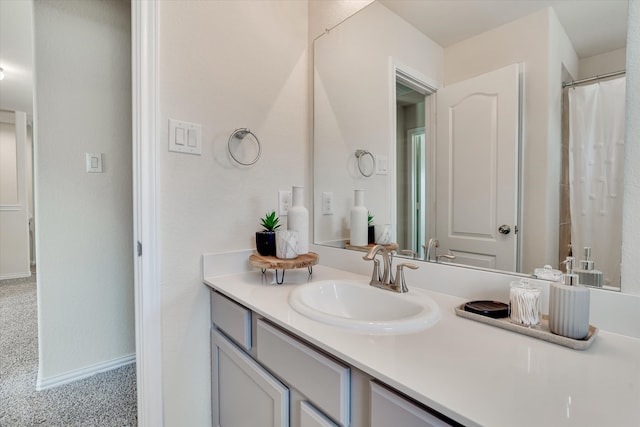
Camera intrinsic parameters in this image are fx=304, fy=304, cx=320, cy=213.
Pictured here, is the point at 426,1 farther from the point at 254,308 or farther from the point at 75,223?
the point at 75,223

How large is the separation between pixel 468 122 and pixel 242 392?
46.4 inches

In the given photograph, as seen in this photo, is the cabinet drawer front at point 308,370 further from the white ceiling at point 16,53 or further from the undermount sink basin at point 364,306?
the white ceiling at point 16,53

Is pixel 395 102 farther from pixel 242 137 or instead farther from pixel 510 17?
pixel 242 137

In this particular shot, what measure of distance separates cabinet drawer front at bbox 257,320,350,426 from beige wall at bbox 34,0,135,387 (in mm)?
1507

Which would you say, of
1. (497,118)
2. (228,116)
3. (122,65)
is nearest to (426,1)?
(497,118)

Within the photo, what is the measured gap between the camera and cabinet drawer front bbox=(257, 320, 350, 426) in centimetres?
65

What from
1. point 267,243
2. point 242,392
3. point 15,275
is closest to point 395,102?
point 267,243

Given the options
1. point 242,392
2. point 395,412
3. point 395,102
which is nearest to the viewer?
point 395,412

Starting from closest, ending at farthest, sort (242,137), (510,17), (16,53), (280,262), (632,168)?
(632,168) < (510,17) < (280,262) < (242,137) < (16,53)

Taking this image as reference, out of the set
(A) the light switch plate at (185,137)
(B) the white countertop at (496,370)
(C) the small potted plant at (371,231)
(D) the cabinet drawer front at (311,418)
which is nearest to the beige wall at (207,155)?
(A) the light switch plate at (185,137)

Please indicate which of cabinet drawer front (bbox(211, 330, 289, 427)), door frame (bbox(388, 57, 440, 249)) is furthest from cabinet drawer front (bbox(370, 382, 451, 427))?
door frame (bbox(388, 57, 440, 249))

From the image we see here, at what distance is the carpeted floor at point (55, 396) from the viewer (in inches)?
56.3

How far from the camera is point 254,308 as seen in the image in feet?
2.96

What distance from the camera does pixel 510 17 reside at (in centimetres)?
91
